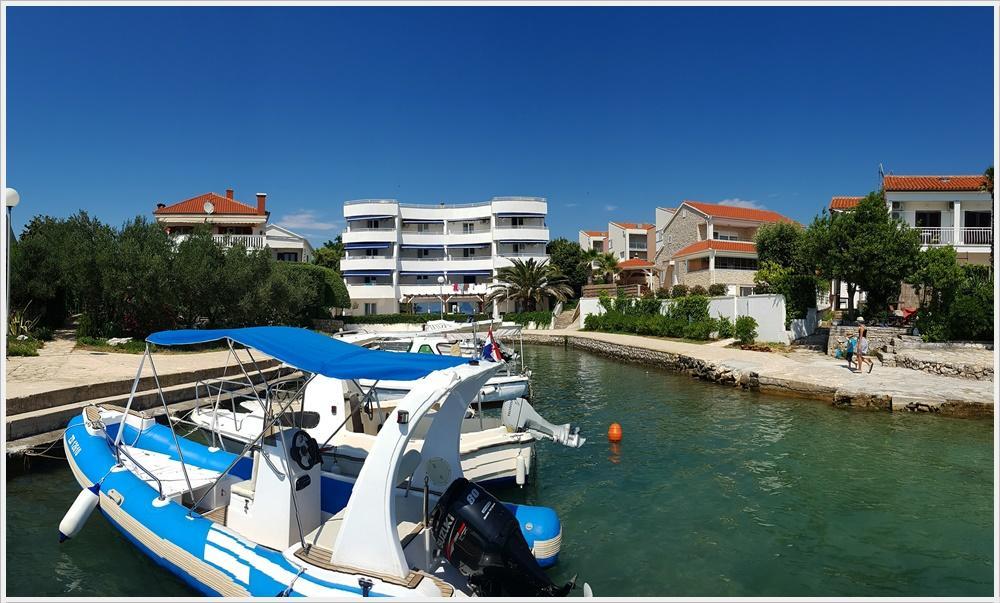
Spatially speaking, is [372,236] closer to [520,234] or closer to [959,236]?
[520,234]

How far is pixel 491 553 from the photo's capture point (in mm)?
5320

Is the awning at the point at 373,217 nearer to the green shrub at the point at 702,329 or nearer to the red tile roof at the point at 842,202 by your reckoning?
the green shrub at the point at 702,329

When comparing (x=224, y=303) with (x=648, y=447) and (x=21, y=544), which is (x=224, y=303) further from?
(x=648, y=447)

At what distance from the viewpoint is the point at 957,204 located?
97.8ft

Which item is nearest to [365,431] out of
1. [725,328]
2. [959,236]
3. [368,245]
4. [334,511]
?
[334,511]

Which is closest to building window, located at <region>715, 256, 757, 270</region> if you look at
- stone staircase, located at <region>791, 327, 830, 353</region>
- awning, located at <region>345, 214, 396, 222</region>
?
stone staircase, located at <region>791, 327, 830, 353</region>

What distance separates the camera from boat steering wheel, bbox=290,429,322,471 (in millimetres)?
6484

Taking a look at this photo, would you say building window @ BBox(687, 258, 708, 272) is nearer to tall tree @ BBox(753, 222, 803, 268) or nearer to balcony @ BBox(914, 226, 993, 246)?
tall tree @ BBox(753, 222, 803, 268)

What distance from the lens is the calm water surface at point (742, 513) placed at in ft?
22.3

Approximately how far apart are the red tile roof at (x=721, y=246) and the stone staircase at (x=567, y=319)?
10539 mm

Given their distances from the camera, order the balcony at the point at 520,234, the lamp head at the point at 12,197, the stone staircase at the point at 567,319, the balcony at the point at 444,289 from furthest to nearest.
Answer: the balcony at the point at 520,234 → the balcony at the point at 444,289 → the stone staircase at the point at 567,319 → the lamp head at the point at 12,197

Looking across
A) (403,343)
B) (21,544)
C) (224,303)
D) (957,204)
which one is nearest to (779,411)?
(403,343)

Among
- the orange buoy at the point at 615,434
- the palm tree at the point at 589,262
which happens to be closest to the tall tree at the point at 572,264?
the palm tree at the point at 589,262

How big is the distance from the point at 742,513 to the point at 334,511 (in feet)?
20.9
